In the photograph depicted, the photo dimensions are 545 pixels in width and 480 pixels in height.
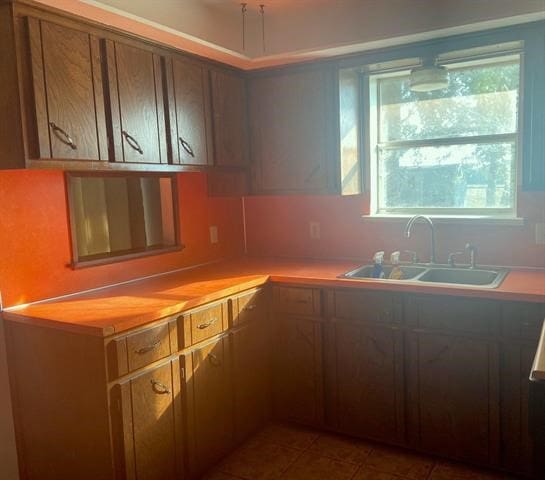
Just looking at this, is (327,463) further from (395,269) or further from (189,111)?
(189,111)

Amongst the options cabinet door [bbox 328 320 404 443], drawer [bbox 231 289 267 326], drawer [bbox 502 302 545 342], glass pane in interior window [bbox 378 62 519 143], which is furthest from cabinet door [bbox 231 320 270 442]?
glass pane in interior window [bbox 378 62 519 143]

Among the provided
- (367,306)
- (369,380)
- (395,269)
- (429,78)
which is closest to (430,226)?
(395,269)

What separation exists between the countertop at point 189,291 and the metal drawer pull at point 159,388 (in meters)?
0.28

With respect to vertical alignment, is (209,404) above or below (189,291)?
below

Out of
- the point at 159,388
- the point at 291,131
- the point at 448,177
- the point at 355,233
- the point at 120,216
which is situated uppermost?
the point at 291,131

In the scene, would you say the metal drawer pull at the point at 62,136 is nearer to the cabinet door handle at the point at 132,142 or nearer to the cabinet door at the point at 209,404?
the cabinet door handle at the point at 132,142

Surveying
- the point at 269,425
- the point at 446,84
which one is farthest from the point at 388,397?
the point at 446,84

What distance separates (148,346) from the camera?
2176 millimetres

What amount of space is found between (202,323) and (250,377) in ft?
1.78

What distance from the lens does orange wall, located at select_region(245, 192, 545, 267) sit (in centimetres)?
287

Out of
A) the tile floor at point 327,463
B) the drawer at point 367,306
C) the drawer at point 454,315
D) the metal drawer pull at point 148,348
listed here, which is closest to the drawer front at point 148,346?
→ the metal drawer pull at point 148,348

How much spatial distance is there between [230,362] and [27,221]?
120cm

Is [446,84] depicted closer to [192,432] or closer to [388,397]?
[388,397]

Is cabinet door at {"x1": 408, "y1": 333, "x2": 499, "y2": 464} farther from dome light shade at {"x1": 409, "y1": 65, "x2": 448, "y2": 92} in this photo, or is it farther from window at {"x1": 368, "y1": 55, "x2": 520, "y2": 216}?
dome light shade at {"x1": 409, "y1": 65, "x2": 448, "y2": 92}
